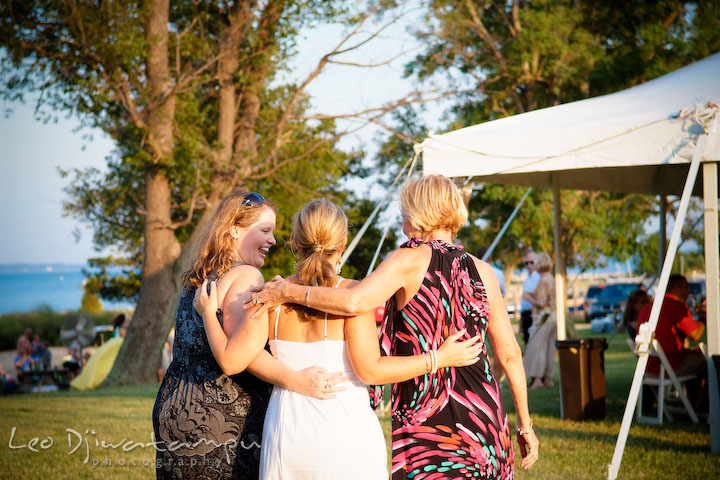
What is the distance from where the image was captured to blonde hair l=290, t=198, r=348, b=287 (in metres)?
2.62

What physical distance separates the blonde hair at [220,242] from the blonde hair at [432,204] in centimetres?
65

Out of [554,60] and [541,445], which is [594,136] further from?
[554,60]

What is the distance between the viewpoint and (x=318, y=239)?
2.63 metres

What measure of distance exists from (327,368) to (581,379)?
5.40 meters

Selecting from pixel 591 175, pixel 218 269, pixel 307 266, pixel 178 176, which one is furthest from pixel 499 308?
pixel 178 176

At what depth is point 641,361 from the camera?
4.76 m

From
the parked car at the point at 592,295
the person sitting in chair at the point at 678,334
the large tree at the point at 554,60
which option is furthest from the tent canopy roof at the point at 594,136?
the parked car at the point at 592,295

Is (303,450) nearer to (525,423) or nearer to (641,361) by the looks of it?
(525,423)

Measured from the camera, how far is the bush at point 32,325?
90.0 feet

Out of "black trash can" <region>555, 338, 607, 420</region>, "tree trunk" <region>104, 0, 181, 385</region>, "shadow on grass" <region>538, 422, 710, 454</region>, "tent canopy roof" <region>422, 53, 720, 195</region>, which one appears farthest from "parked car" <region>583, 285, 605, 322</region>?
"shadow on grass" <region>538, 422, 710, 454</region>

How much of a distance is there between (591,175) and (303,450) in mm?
7579

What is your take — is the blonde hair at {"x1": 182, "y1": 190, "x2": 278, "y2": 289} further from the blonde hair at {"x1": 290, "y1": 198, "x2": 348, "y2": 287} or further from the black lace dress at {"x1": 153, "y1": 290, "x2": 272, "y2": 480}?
the blonde hair at {"x1": 290, "y1": 198, "x2": 348, "y2": 287}

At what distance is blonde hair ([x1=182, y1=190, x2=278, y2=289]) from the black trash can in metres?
5.14

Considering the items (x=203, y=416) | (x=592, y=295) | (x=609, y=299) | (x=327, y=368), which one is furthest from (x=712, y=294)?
(x=592, y=295)
